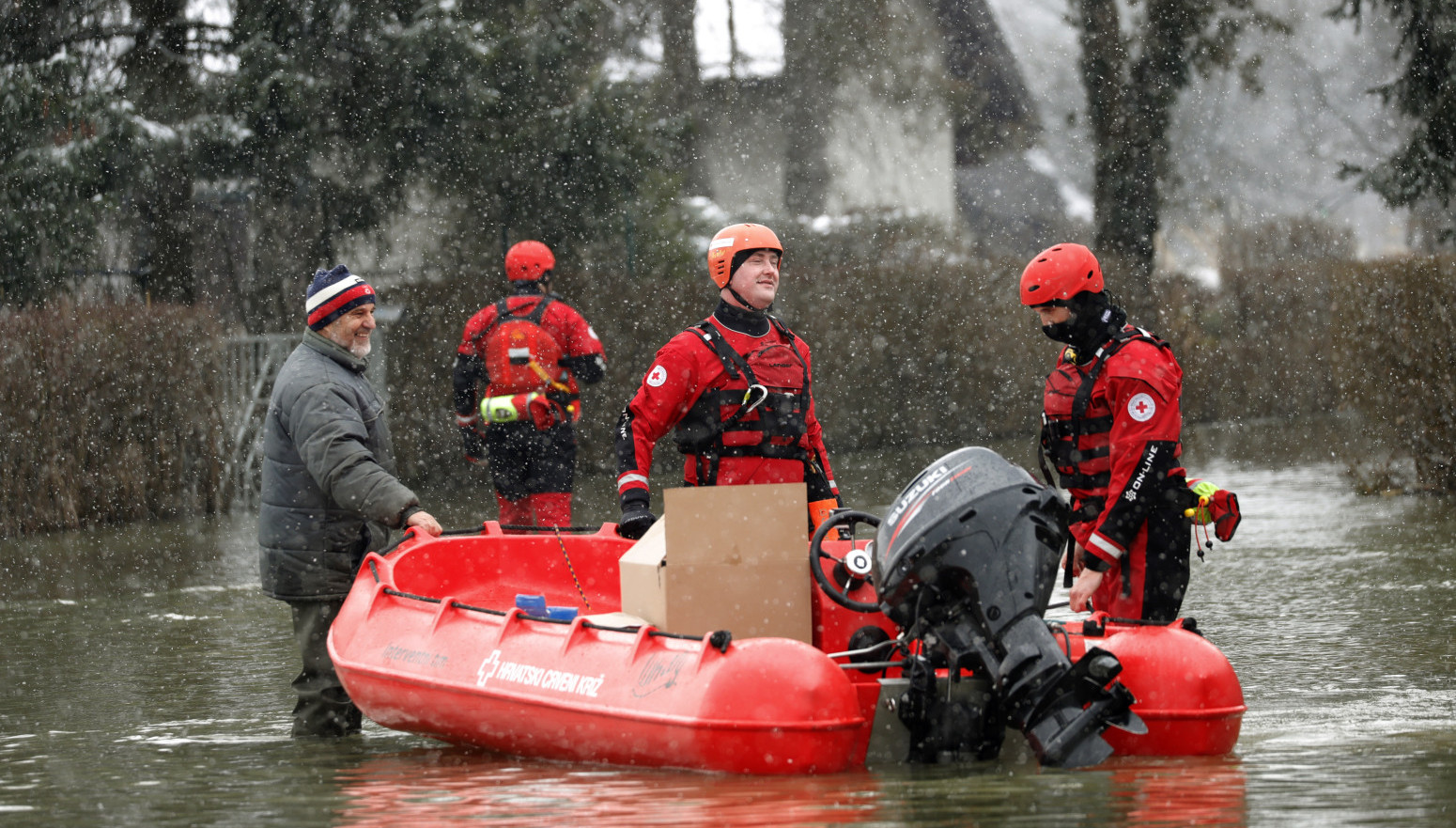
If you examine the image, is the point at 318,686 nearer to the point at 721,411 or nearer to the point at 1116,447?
the point at 721,411

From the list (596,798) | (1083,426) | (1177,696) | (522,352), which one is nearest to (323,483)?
(596,798)

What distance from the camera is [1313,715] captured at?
6.25 m

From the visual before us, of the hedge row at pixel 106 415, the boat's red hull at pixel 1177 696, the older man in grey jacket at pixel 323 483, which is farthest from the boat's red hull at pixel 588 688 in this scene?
the hedge row at pixel 106 415

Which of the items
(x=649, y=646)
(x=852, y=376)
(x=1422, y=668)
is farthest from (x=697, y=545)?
(x=852, y=376)

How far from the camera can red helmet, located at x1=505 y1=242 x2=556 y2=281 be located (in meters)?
10.5

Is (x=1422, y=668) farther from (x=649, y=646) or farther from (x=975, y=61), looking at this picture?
(x=975, y=61)

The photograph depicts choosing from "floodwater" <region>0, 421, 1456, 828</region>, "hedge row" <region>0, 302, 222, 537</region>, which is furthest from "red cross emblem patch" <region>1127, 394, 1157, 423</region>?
"hedge row" <region>0, 302, 222, 537</region>

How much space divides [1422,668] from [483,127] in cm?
1329

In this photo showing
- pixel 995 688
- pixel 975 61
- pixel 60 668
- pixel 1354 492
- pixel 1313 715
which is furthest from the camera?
pixel 975 61

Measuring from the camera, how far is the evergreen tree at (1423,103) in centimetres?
1934

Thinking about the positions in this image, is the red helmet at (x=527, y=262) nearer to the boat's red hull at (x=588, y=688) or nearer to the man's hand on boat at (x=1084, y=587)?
the boat's red hull at (x=588, y=688)

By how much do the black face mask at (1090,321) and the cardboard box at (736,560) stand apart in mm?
1047

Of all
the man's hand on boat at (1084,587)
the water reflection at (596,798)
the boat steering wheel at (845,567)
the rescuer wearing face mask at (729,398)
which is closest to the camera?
the water reflection at (596,798)

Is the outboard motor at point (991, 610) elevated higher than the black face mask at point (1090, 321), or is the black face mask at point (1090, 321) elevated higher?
the black face mask at point (1090, 321)
